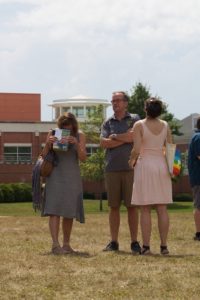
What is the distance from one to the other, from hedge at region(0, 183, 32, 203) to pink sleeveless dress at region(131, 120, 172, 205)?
4167 cm

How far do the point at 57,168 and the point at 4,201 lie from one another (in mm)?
41364

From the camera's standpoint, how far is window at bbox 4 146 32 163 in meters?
64.3

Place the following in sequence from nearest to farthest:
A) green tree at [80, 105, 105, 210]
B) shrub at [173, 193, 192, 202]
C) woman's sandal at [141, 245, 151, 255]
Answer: woman's sandal at [141, 245, 151, 255] → green tree at [80, 105, 105, 210] → shrub at [173, 193, 192, 202]

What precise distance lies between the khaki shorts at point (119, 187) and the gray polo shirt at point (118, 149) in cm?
8

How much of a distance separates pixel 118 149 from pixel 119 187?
519 millimetres

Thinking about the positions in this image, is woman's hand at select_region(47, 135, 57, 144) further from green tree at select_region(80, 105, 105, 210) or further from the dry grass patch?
green tree at select_region(80, 105, 105, 210)

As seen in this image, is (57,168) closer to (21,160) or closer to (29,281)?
(29,281)

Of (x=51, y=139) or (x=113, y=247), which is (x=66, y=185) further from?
(x=113, y=247)

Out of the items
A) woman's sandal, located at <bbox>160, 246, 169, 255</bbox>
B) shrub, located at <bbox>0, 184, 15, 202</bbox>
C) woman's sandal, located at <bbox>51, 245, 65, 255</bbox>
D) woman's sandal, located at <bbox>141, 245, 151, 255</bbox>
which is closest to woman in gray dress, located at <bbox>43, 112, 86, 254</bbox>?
woman's sandal, located at <bbox>51, 245, 65, 255</bbox>

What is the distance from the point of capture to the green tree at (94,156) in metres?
44.9

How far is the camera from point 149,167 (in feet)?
32.7

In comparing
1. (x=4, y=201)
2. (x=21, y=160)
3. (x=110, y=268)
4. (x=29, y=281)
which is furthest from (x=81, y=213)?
(x=21, y=160)

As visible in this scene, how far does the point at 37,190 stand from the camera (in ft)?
34.6

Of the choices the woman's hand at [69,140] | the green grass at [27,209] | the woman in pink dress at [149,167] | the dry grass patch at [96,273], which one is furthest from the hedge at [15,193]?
the woman in pink dress at [149,167]
